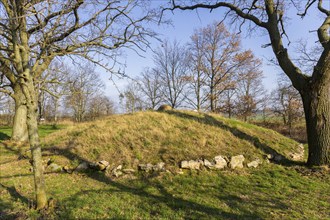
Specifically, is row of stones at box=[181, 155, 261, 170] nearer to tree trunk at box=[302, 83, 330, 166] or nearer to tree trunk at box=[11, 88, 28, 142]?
tree trunk at box=[302, 83, 330, 166]

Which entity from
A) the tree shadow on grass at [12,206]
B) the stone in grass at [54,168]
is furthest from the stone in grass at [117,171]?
the tree shadow on grass at [12,206]

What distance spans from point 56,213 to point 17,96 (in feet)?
31.9

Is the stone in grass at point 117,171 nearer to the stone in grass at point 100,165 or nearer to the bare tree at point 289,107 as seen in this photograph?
the stone in grass at point 100,165

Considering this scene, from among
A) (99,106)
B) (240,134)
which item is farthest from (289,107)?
(99,106)

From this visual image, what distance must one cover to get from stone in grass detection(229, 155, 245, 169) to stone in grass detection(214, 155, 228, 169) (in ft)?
0.60

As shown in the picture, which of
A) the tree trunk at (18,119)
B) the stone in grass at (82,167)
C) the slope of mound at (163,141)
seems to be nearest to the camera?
the stone in grass at (82,167)

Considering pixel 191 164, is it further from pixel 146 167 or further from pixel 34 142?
pixel 34 142

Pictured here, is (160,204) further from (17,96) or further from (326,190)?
(17,96)

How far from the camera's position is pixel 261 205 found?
4613mm

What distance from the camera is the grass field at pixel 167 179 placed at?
4.37 m

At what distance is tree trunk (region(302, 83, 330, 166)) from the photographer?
22.6 ft

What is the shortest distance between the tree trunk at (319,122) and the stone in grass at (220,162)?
8.88ft

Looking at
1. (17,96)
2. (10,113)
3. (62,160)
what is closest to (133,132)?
(62,160)

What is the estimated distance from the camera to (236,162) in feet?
23.7
